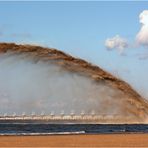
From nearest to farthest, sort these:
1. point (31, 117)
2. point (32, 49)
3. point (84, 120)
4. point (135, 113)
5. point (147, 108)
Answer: point (32, 49) → point (147, 108) → point (135, 113) → point (84, 120) → point (31, 117)

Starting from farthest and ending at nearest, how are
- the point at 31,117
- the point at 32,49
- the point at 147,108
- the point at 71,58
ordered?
1. the point at 31,117
2. the point at 147,108
3. the point at 71,58
4. the point at 32,49

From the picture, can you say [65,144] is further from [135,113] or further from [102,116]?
[102,116]

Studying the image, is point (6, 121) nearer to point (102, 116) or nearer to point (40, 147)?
point (102, 116)

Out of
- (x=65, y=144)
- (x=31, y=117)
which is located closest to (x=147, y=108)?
(x=65, y=144)

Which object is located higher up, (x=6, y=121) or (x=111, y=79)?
(x=111, y=79)

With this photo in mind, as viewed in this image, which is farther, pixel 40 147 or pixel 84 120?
pixel 84 120

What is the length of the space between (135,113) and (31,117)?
59.0m

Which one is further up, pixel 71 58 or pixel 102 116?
pixel 71 58

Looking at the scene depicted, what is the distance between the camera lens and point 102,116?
98375mm

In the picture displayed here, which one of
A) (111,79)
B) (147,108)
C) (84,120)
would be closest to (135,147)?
(111,79)

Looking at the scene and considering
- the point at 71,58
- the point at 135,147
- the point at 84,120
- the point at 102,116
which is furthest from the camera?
the point at 84,120

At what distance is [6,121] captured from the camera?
457 ft

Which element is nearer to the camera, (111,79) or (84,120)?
(111,79)

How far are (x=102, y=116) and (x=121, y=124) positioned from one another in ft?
12.3
